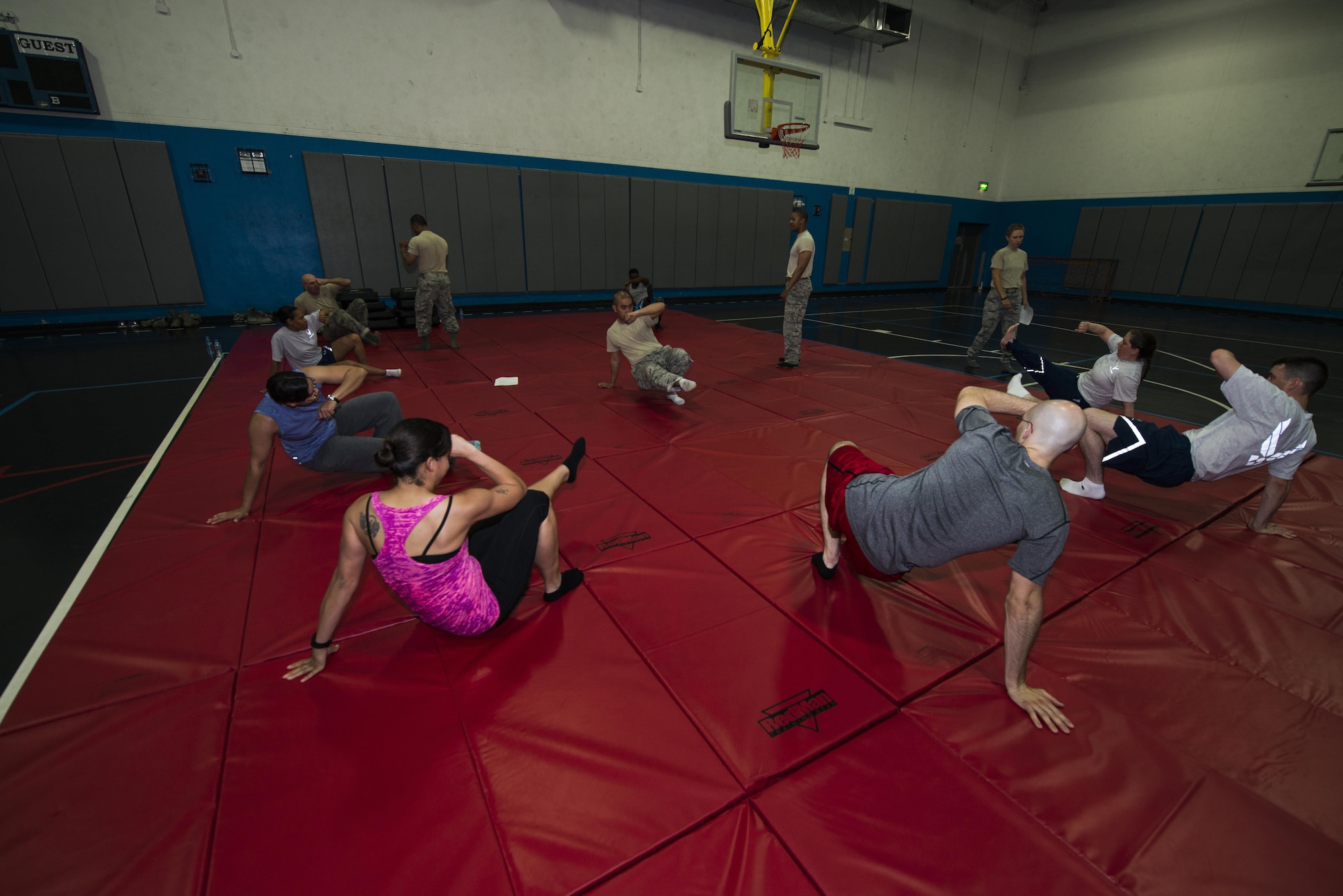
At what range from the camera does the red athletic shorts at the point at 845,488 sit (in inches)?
115

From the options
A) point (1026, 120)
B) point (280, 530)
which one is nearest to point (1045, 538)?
point (280, 530)

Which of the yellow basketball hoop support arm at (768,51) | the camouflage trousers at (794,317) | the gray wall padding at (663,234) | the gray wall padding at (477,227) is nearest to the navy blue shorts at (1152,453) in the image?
the camouflage trousers at (794,317)

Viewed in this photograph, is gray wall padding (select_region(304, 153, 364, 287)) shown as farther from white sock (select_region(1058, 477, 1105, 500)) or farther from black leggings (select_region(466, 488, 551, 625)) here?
white sock (select_region(1058, 477, 1105, 500))

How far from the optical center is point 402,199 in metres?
11.3

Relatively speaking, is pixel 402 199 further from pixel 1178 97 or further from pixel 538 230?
pixel 1178 97

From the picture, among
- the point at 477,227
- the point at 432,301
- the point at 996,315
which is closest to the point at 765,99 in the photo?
the point at 477,227

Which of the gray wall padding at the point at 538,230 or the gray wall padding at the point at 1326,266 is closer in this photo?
the gray wall padding at the point at 538,230

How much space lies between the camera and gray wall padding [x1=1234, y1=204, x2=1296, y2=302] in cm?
1473

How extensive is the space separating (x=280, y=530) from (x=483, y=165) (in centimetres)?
1062

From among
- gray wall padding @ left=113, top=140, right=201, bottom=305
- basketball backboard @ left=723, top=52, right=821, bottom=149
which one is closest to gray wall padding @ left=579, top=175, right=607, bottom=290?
basketball backboard @ left=723, top=52, right=821, bottom=149

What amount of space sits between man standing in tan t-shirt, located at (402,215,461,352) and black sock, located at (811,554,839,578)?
729cm

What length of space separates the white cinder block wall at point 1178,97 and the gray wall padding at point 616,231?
15200 millimetres

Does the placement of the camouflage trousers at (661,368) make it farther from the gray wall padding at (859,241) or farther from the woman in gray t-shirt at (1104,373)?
the gray wall padding at (859,241)

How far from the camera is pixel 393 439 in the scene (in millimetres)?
2141
